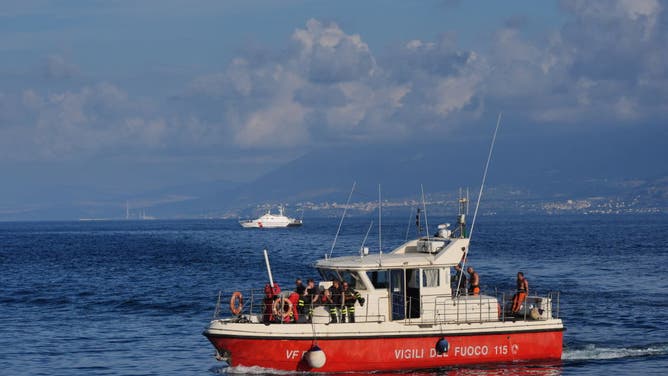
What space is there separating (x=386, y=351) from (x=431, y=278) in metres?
2.80

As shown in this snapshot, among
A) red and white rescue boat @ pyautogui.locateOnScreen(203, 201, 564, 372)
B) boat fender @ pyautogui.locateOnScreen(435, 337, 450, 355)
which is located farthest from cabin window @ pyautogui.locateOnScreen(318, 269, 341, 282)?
boat fender @ pyautogui.locateOnScreen(435, 337, 450, 355)

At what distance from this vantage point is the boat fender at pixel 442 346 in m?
30.6

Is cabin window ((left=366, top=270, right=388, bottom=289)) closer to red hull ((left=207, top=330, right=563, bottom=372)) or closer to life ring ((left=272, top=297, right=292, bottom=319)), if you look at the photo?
red hull ((left=207, top=330, right=563, bottom=372))

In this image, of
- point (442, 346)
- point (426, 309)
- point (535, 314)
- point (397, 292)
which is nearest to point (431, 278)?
point (426, 309)

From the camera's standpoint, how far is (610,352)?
3544cm

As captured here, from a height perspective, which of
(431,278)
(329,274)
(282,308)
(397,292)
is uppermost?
(329,274)

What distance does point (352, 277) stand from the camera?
31562mm

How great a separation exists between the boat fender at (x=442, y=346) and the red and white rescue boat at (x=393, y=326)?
29 mm

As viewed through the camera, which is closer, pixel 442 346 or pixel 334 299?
pixel 442 346

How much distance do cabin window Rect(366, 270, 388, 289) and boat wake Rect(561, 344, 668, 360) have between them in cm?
686

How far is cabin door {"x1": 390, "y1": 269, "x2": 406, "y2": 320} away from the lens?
31.4 m

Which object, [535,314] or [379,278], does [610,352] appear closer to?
[535,314]

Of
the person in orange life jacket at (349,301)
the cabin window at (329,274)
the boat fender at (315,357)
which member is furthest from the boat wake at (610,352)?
the boat fender at (315,357)

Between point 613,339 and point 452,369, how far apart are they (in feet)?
33.4
